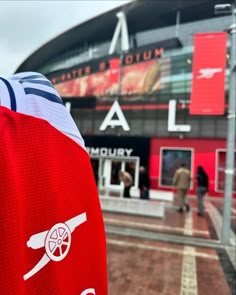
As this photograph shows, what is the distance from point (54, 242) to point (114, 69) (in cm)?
3306

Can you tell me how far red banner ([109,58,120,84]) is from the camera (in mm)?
32188

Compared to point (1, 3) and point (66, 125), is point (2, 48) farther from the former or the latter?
point (66, 125)

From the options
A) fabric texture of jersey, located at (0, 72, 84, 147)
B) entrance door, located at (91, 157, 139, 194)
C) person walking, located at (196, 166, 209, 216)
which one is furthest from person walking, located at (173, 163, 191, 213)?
fabric texture of jersey, located at (0, 72, 84, 147)

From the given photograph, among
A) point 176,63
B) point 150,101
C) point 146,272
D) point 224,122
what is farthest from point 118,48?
point 146,272

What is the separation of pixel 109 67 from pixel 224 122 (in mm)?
15116

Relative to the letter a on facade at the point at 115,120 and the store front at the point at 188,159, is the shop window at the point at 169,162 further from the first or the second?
the letter a on facade at the point at 115,120

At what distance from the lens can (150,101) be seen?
25.1 meters

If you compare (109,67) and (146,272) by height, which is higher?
(109,67)

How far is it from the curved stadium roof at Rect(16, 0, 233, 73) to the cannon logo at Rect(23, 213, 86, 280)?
99.4 feet

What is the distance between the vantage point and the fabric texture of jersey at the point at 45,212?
25.8 inches

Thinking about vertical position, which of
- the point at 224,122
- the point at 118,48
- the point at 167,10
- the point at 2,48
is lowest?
the point at 2,48

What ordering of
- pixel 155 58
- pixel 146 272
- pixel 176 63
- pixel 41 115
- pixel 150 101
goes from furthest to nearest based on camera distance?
1. pixel 155 58
2. pixel 176 63
3. pixel 150 101
4. pixel 146 272
5. pixel 41 115

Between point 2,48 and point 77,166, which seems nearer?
point 77,166

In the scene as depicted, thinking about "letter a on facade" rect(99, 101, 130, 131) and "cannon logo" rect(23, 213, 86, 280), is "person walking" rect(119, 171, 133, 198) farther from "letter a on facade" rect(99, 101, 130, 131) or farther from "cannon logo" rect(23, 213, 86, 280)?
"letter a on facade" rect(99, 101, 130, 131)
